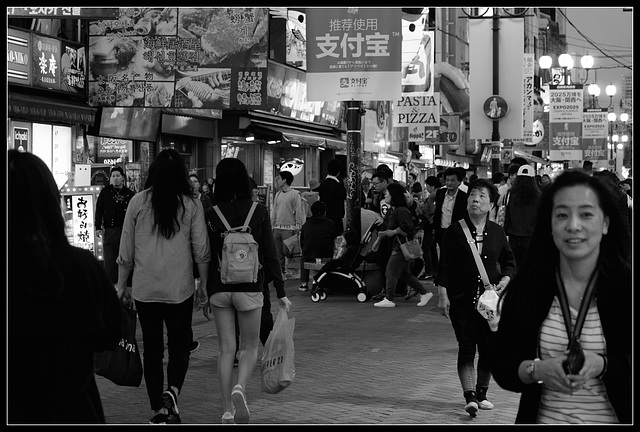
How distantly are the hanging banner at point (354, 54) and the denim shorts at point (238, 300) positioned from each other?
8635mm

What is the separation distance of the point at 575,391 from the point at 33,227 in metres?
1.98

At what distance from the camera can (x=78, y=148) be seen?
20109 mm

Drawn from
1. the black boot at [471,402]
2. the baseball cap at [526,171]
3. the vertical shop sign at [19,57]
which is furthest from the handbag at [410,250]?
the vertical shop sign at [19,57]

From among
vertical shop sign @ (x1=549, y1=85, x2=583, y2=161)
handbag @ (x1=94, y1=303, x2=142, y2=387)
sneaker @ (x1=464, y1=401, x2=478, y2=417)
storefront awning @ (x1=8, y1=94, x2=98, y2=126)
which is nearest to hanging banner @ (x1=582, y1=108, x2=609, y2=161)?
vertical shop sign @ (x1=549, y1=85, x2=583, y2=161)

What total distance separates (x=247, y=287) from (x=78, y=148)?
13377mm

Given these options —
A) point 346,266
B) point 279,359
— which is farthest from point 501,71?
point 279,359

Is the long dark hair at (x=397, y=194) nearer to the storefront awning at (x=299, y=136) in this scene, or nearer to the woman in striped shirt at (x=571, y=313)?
the woman in striped shirt at (x=571, y=313)

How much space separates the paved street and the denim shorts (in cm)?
89

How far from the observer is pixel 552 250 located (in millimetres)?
3930

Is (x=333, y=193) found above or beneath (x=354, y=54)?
beneath

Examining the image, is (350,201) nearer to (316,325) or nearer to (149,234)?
(316,325)

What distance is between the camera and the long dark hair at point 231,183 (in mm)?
7645

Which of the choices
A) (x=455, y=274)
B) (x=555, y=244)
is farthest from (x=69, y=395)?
(x=455, y=274)

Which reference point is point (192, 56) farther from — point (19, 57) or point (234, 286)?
point (234, 286)
